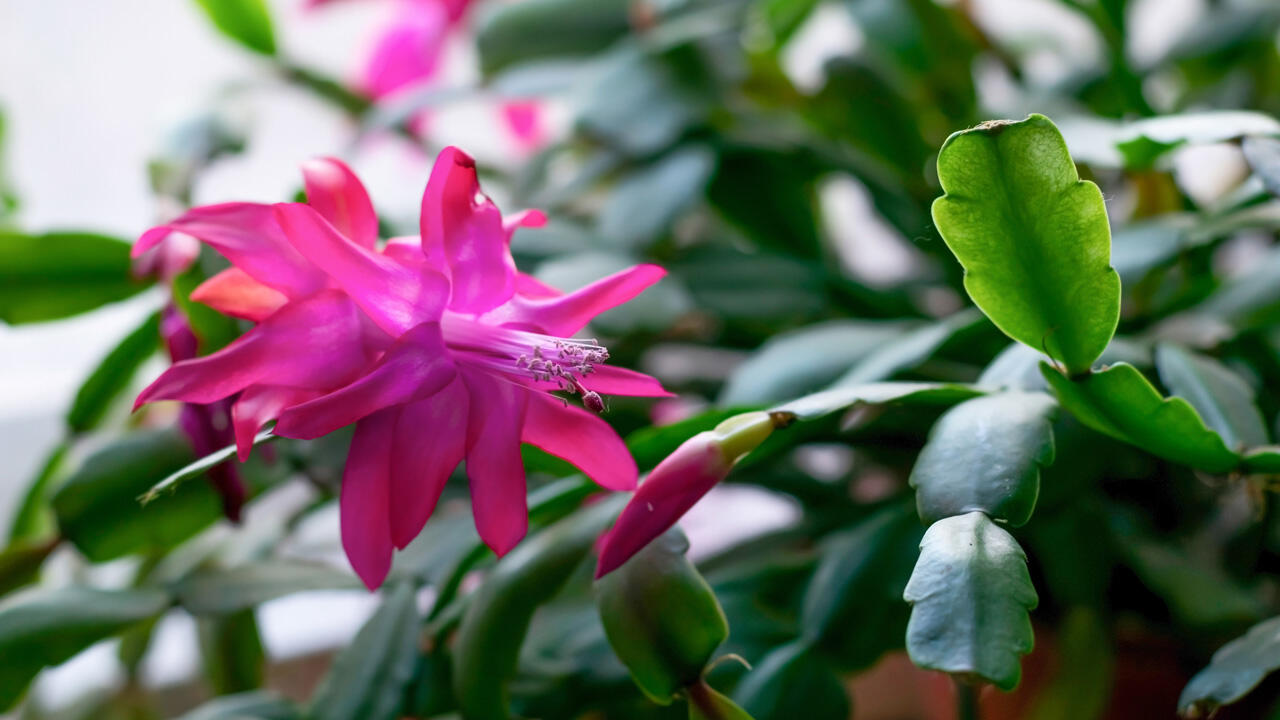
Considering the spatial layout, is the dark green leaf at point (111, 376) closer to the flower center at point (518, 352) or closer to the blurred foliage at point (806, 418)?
the blurred foliage at point (806, 418)

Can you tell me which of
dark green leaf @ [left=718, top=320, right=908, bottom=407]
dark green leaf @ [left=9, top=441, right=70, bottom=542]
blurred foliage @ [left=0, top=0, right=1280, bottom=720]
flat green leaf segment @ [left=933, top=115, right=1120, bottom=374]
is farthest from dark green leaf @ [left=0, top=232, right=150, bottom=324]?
flat green leaf segment @ [left=933, top=115, right=1120, bottom=374]

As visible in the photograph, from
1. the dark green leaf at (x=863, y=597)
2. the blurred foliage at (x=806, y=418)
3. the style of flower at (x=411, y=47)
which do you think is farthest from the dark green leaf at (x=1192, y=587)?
the style of flower at (x=411, y=47)

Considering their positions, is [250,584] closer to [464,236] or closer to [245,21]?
[464,236]

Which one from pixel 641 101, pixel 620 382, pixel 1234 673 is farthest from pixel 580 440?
pixel 641 101

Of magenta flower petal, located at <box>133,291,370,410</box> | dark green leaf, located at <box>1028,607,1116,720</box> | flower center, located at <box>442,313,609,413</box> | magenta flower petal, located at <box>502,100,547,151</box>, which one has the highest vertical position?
magenta flower petal, located at <box>133,291,370,410</box>

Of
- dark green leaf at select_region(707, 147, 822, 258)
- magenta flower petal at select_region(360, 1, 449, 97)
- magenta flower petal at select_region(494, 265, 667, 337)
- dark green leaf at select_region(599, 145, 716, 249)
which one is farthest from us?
magenta flower petal at select_region(360, 1, 449, 97)

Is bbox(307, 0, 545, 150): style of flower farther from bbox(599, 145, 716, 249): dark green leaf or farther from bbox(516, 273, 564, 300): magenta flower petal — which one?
bbox(516, 273, 564, 300): magenta flower petal
